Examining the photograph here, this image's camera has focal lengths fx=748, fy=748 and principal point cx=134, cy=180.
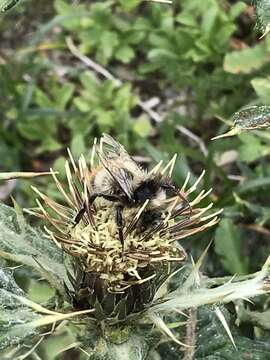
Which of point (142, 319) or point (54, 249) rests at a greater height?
point (54, 249)

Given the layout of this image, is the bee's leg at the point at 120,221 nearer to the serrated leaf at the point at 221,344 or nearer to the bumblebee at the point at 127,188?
the bumblebee at the point at 127,188

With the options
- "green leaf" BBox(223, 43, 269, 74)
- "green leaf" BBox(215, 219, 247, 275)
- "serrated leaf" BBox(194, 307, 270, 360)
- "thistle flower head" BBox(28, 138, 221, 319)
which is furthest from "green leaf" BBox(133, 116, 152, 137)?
"thistle flower head" BBox(28, 138, 221, 319)

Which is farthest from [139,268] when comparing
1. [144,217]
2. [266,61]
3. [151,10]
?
[151,10]

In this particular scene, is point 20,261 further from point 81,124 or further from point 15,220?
point 81,124

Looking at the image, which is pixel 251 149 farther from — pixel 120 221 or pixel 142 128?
pixel 120 221

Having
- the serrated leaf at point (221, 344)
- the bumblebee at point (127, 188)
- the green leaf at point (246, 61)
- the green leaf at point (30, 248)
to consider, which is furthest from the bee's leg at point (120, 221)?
the green leaf at point (246, 61)

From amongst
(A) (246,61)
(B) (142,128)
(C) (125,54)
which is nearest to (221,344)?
(A) (246,61)

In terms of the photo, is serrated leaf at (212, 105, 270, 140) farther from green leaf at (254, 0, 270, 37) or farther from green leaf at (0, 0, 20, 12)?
green leaf at (0, 0, 20, 12)

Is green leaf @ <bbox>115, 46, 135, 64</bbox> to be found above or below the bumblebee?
below
